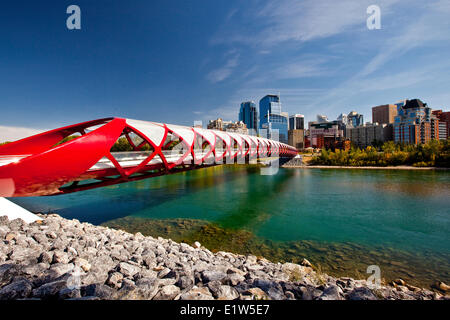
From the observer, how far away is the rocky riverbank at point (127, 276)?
2.71 m

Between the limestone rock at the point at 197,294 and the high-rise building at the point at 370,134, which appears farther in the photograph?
the high-rise building at the point at 370,134

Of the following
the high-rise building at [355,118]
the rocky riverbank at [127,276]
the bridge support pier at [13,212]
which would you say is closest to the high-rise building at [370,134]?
the rocky riverbank at [127,276]

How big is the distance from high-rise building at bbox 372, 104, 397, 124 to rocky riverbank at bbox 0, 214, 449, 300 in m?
148

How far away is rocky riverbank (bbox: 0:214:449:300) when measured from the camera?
2705mm

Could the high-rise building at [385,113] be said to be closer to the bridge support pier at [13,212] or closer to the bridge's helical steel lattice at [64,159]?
the bridge's helical steel lattice at [64,159]

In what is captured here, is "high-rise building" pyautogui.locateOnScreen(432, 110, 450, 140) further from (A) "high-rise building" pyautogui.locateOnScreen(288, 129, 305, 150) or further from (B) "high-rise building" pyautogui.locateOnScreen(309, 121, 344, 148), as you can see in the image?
(A) "high-rise building" pyautogui.locateOnScreen(288, 129, 305, 150)

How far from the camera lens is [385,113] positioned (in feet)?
379

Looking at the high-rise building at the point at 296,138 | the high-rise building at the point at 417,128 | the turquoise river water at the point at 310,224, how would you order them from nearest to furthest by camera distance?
1. the turquoise river water at the point at 310,224
2. the high-rise building at the point at 417,128
3. the high-rise building at the point at 296,138

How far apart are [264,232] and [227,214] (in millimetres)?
2826

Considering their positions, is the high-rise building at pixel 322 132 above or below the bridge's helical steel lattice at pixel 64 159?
above

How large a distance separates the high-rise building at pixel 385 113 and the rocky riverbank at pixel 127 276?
5838 inches

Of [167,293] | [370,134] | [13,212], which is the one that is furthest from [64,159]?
[370,134]

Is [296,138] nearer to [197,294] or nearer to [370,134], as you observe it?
[370,134]
